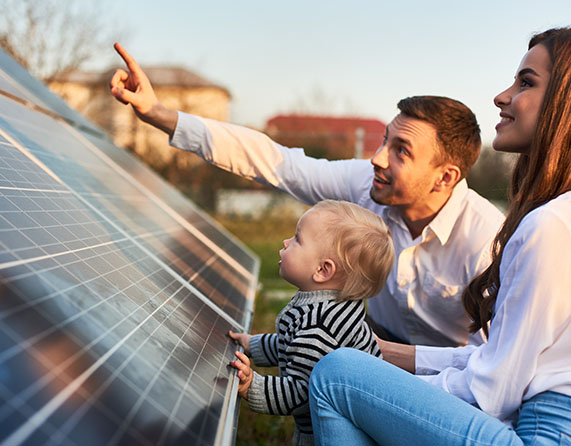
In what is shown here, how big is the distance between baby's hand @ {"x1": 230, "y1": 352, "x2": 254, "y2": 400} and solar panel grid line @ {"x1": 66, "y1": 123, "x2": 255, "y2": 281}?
180 centimetres

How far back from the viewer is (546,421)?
5.60 ft

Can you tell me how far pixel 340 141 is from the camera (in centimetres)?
1542

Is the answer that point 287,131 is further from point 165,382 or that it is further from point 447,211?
point 165,382

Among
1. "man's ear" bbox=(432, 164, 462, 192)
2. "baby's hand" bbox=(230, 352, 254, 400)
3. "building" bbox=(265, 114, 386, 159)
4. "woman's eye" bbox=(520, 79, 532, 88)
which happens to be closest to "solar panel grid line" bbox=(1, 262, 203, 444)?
"baby's hand" bbox=(230, 352, 254, 400)

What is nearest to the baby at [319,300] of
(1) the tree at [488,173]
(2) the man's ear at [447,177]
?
(2) the man's ear at [447,177]

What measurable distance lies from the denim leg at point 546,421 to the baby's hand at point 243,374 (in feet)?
2.83

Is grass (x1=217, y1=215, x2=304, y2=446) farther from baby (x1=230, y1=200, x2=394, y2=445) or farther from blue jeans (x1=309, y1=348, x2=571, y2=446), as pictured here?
blue jeans (x1=309, y1=348, x2=571, y2=446)

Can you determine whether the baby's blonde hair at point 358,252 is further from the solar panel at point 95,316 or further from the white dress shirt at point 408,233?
the white dress shirt at point 408,233

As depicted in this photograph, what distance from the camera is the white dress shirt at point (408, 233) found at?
3248 millimetres

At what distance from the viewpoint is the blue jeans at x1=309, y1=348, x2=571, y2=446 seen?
66.4 inches

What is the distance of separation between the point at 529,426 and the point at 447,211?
1.70 m

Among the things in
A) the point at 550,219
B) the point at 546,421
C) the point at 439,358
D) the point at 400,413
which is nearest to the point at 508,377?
the point at 546,421

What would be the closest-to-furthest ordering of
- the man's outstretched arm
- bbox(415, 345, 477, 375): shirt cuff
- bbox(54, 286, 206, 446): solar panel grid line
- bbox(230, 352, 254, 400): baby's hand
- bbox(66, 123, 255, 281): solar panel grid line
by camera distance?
1. bbox(54, 286, 206, 446): solar panel grid line
2. bbox(230, 352, 254, 400): baby's hand
3. bbox(415, 345, 477, 375): shirt cuff
4. the man's outstretched arm
5. bbox(66, 123, 255, 281): solar panel grid line

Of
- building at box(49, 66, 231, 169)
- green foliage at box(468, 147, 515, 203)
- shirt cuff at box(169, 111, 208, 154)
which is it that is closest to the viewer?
shirt cuff at box(169, 111, 208, 154)
